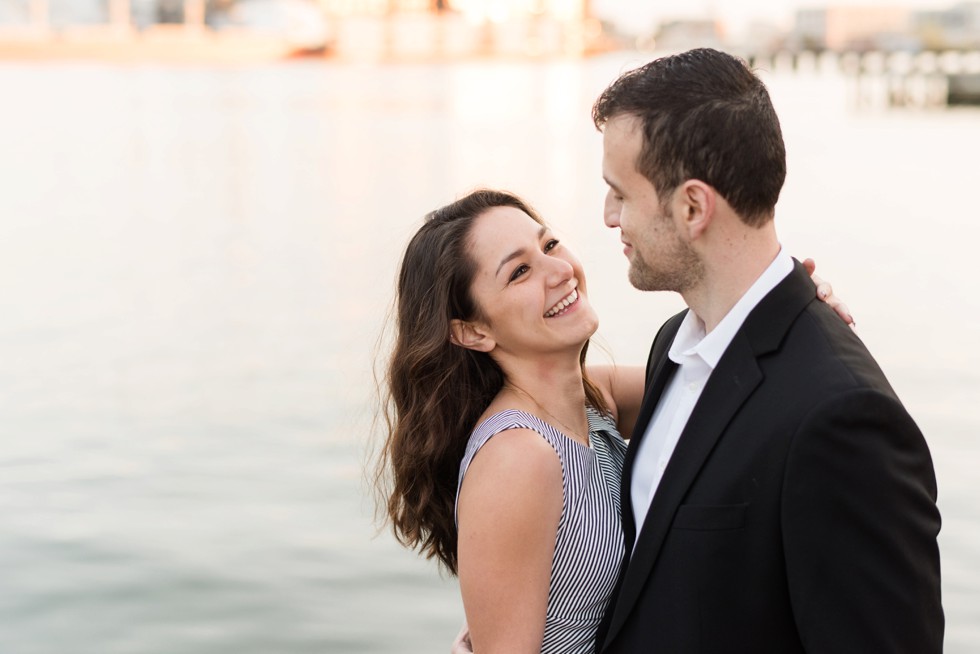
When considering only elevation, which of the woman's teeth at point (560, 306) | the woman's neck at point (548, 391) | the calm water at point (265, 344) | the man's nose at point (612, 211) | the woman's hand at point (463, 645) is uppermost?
the man's nose at point (612, 211)

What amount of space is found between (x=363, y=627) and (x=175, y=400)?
16.4 feet

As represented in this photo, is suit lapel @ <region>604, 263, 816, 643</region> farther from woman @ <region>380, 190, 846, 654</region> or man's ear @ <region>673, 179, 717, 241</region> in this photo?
woman @ <region>380, 190, 846, 654</region>

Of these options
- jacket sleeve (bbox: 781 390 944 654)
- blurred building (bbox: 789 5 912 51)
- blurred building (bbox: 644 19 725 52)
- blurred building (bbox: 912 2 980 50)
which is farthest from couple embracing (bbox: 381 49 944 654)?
blurred building (bbox: 912 2 980 50)

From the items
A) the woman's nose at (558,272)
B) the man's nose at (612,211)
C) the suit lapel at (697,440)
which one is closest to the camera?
the suit lapel at (697,440)

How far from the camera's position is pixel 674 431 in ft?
8.59

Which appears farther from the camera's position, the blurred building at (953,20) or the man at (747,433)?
the blurred building at (953,20)

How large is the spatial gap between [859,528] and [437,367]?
53.5 inches

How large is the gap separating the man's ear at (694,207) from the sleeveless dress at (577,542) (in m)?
0.70

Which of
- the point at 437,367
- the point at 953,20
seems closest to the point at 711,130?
the point at 437,367

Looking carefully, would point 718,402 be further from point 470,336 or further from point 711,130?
point 470,336

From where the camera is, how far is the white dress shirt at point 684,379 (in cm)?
254

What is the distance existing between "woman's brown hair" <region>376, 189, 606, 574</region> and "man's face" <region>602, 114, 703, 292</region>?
0.67 m

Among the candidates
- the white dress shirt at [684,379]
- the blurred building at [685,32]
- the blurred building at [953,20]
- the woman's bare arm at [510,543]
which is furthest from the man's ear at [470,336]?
the blurred building at [953,20]

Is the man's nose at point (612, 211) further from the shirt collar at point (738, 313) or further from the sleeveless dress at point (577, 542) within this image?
the sleeveless dress at point (577, 542)
